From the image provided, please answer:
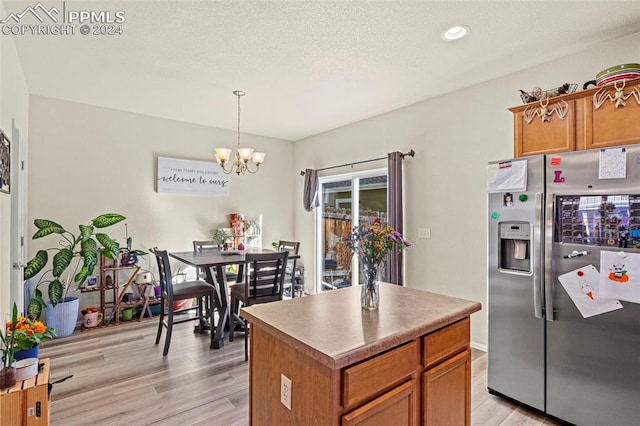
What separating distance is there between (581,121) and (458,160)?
4.40ft

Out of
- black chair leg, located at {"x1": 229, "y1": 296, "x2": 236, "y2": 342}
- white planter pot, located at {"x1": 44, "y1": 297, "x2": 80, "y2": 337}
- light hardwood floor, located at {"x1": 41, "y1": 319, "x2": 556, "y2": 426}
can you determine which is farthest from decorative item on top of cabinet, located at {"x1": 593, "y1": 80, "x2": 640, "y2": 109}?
white planter pot, located at {"x1": 44, "y1": 297, "x2": 80, "y2": 337}

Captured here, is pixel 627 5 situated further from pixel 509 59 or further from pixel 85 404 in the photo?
pixel 85 404

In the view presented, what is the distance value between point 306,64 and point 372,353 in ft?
8.36

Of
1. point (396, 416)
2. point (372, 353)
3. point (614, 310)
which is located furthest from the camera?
point (614, 310)

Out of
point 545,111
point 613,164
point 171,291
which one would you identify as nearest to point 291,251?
point 171,291

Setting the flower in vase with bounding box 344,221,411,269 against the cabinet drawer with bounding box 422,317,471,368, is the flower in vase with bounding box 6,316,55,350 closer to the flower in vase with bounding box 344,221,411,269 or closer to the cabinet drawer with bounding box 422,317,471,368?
the flower in vase with bounding box 344,221,411,269

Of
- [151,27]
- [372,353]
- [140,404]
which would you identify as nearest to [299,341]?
[372,353]

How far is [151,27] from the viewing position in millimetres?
2393

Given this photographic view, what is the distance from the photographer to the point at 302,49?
8.82ft

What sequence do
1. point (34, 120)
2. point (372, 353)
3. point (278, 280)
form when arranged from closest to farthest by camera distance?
point (372, 353), point (278, 280), point (34, 120)

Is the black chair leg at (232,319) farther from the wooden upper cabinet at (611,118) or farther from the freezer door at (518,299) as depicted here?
the wooden upper cabinet at (611,118)

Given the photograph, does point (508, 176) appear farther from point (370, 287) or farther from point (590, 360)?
point (370, 287)

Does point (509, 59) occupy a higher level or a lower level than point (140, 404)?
higher

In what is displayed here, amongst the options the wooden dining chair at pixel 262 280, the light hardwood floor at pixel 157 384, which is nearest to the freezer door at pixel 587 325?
the light hardwood floor at pixel 157 384
